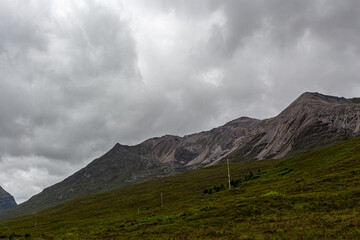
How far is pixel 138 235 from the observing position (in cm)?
3506

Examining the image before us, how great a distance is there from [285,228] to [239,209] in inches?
518

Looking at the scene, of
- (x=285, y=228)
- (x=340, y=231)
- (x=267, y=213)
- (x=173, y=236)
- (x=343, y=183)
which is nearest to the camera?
(x=340, y=231)

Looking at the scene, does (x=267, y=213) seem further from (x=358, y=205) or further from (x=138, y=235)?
(x=138, y=235)


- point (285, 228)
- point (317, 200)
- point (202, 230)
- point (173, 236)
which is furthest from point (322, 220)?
point (173, 236)

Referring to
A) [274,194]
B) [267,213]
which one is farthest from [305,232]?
[274,194]

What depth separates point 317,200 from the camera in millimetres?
35906

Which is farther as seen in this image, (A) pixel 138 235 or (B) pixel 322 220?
(A) pixel 138 235

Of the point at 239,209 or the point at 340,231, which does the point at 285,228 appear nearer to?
the point at 340,231

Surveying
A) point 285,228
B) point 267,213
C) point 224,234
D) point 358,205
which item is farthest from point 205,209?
point 358,205

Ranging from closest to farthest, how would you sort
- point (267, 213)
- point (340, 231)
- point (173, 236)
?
point (340, 231)
point (173, 236)
point (267, 213)

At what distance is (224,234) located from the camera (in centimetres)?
2753

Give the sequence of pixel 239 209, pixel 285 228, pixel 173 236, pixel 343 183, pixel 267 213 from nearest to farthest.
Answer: pixel 285 228, pixel 173 236, pixel 267 213, pixel 239 209, pixel 343 183

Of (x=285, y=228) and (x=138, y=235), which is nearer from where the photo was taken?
(x=285, y=228)

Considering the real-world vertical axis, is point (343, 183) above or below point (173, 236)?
above
